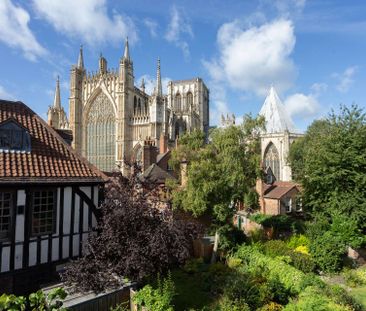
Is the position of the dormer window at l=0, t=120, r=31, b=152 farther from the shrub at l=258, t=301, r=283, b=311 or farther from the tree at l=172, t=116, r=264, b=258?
the shrub at l=258, t=301, r=283, b=311

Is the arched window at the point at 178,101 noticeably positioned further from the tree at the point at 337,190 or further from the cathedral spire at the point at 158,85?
the tree at the point at 337,190

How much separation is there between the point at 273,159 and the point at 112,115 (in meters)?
30.7

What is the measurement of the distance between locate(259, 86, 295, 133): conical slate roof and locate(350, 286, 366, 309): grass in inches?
1980

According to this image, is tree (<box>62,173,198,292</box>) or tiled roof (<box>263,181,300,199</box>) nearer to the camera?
tree (<box>62,173,198,292</box>)

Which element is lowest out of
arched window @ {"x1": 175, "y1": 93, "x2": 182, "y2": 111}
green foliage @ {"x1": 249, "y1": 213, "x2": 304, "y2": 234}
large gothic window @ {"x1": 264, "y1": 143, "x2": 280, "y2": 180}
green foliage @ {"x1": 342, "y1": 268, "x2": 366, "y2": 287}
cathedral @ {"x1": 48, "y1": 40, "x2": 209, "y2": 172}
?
green foliage @ {"x1": 342, "y1": 268, "x2": 366, "y2": 287}

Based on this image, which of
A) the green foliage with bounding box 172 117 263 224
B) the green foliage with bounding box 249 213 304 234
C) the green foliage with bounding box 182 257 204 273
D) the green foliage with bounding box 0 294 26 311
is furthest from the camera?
the green foliage with bounding box 249 213 304 234

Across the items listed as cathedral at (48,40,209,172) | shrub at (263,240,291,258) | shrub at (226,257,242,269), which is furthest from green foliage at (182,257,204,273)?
cathedral at (48,40,209,172)

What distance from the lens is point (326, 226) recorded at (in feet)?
67.8

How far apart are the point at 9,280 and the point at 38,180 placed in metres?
3.55

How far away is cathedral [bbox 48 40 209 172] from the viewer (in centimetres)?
5250

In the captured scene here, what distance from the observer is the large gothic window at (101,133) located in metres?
55.4

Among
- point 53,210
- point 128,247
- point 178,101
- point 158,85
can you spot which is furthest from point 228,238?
point 178,101

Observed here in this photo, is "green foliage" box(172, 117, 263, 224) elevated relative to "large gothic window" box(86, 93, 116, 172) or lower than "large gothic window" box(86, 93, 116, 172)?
lower

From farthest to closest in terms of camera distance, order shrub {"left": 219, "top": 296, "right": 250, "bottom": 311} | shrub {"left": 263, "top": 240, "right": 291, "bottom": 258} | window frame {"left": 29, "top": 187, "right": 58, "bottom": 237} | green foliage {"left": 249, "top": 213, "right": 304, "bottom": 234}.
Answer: green foliage {"left": 249, "top": 213, "right": 304, "bottom": 234}, shrub {"left": 263, "top": 240, "right": 291, "bottom": 258}, window frame {"left": 29, "top": 187, "right": 58, "bottom": 237}, shrub {"left": 219, "top": 296, "right": 250, "bottom": 311}
